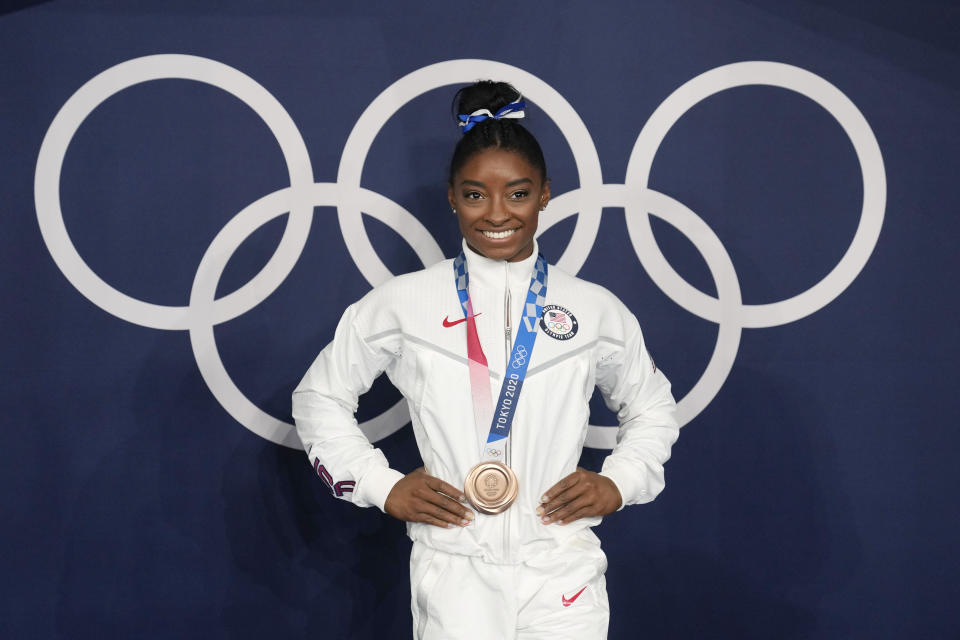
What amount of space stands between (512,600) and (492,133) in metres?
1.16

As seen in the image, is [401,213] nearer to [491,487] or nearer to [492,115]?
[492,115]

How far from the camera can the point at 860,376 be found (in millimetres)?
2930

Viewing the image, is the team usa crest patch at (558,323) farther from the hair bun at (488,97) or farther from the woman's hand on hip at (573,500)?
the hair bun at (488,97)

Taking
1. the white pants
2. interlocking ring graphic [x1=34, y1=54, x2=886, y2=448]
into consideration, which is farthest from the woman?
interlocking ring graphic [x1=34, y1=54, x2=886, y2=448]

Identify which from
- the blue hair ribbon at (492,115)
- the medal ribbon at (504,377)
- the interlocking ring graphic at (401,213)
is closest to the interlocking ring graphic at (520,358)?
the medal ribbon at (504,377)

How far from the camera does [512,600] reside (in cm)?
202

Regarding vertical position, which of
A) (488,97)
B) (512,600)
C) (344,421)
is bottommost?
(512,600)

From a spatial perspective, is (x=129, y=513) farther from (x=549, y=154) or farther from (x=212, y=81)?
(x=549, y=154)

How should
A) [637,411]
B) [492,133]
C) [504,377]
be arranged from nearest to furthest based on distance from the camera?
[504,377] < [492,133] < [637,411]

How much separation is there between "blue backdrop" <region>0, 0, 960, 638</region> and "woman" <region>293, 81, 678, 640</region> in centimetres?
62

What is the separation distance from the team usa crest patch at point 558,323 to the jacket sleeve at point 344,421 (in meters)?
0.44

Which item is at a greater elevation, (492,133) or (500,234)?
(492,133)

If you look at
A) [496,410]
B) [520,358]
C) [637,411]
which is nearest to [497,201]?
[520,358]

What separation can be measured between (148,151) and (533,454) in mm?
1672
